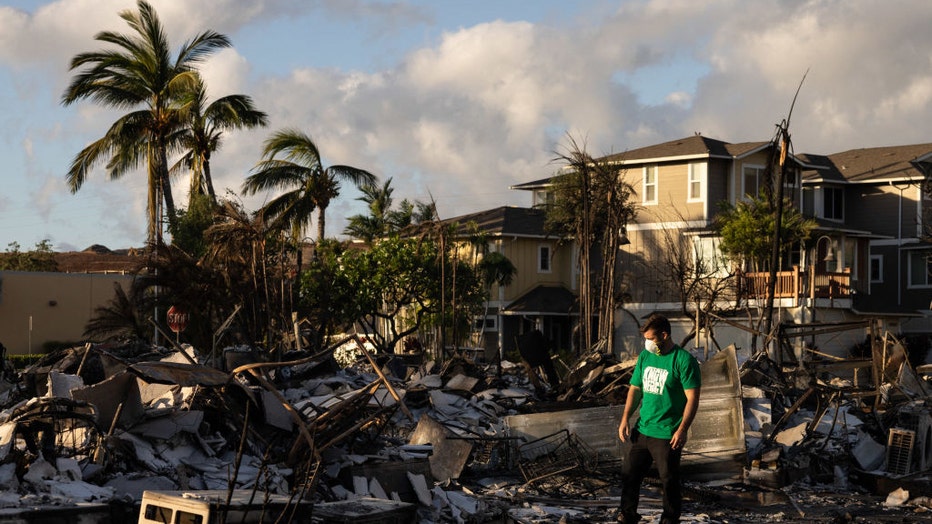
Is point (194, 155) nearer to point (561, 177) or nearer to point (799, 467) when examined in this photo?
point (561, 177)

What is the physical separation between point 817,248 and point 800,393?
24.5 meters

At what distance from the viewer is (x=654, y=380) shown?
28.4ft

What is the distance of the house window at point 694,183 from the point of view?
40.4 meters

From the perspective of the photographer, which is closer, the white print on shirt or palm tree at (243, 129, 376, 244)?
the white print on shirt

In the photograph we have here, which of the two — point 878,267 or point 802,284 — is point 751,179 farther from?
point 878,267

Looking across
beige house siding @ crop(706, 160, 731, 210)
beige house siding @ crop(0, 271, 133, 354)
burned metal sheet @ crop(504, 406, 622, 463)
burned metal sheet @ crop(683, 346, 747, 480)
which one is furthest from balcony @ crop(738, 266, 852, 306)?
beige house siding @ crop(0, 271, 133, 354)

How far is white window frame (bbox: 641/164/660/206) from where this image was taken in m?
41.5

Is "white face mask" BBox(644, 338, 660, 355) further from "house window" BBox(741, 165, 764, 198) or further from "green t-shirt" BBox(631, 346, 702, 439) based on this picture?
"house window" BBox(741, 165, 764, 198)

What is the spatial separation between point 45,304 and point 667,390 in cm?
4272

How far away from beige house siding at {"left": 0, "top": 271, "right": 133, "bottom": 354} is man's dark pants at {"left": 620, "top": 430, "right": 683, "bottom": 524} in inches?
1560

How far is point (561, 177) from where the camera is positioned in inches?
1689

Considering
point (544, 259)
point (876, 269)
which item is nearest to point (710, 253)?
point (544, 259)

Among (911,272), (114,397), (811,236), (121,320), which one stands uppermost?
(811,236)

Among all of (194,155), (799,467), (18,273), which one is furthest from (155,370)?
(18,273)
